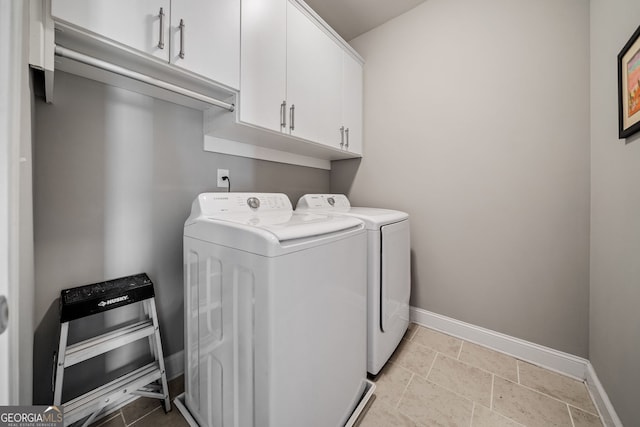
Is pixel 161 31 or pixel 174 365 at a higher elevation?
pixel 161 31

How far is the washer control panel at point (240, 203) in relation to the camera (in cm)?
118

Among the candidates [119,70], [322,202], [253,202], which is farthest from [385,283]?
[119,70]

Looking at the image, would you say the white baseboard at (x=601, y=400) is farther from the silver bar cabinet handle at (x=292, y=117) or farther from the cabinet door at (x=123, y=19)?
the cabinet door at (x=123, y=19)

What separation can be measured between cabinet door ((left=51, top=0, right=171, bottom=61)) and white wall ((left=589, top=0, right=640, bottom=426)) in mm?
1971

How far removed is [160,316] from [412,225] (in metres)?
1.97

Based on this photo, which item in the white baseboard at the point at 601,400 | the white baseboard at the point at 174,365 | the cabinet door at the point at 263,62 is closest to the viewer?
the white baseboard at the point at 601,400

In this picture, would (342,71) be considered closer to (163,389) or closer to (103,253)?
(103,253)

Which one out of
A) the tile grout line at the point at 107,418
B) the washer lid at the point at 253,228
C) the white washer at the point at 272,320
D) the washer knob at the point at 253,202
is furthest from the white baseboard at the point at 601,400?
the tile grout line at the point at 107,418

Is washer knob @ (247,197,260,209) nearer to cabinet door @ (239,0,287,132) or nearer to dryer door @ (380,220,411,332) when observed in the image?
cabinet door @ (239,0,287,132)

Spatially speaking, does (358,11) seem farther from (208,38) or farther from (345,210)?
(345,210)

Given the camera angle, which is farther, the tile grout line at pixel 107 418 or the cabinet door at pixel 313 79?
the cabinet door at pixel 313 79

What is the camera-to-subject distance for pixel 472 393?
51.6 inches

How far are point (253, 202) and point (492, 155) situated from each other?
172 cm

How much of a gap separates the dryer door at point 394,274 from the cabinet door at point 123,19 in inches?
55.2
